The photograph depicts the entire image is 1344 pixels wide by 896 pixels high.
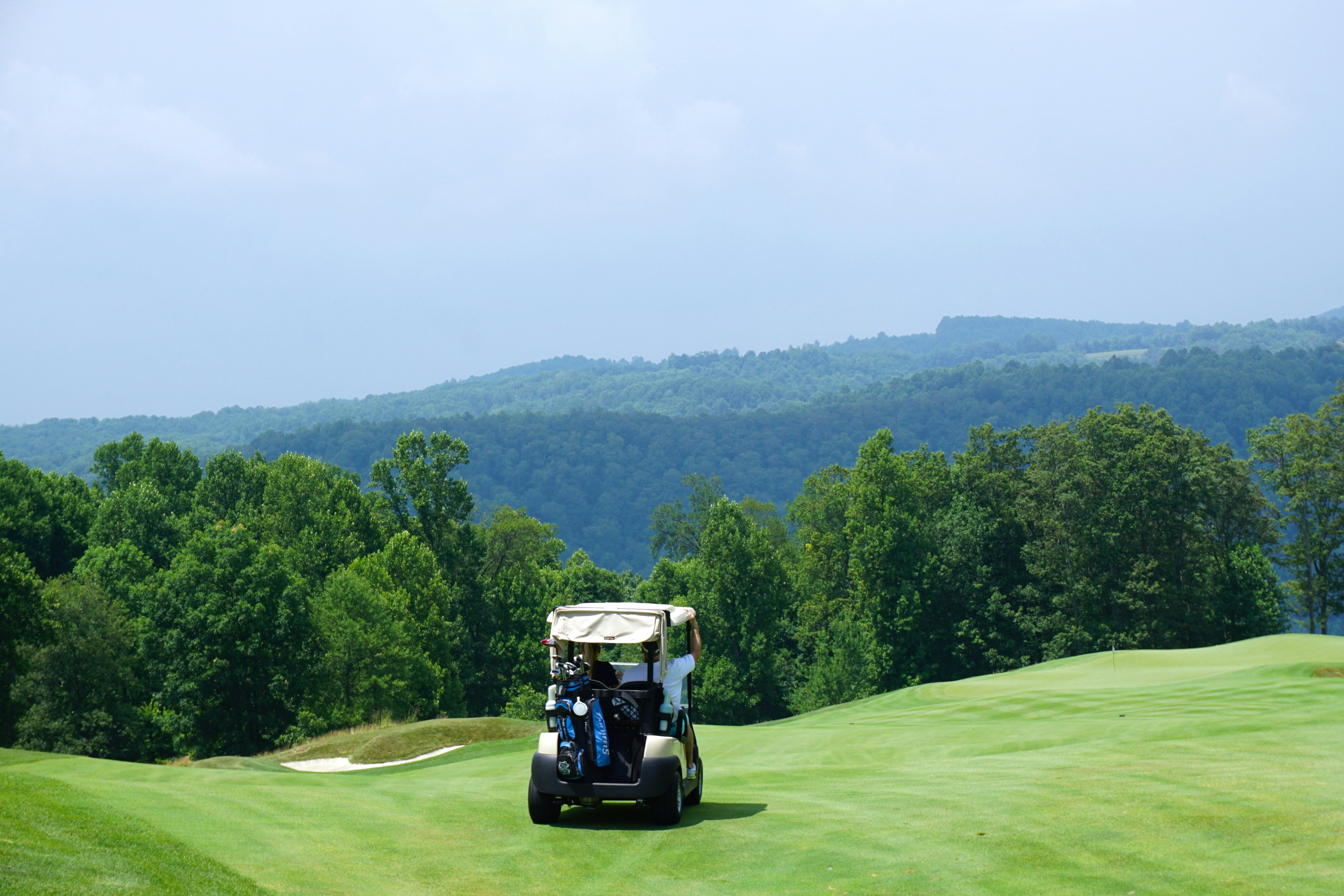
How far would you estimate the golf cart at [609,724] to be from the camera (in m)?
12.9

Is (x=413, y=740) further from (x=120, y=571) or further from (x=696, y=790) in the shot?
(x=120, y=571)

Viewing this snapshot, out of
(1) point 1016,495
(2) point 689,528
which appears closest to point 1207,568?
(1) point 1016,495

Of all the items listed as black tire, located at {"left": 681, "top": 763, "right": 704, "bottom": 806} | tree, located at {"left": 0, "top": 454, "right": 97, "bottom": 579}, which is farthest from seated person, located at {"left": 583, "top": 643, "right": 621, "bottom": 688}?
tree, located at {"left": 0, "top": 454, "right": 97, "bottom": 579}

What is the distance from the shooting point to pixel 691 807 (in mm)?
15031

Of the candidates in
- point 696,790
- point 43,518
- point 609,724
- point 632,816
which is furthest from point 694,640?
point 43,518

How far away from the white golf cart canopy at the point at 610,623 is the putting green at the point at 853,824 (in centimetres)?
235

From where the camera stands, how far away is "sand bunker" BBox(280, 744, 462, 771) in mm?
30500

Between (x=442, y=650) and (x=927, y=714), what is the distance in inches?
1409

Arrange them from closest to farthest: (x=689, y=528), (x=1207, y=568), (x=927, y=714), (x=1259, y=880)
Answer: (x=1259, y=880), (x=927, y=714), (x=1207, y=568), (x=689, y=528)

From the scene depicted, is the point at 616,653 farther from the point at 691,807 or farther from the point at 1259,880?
the point at 1259,880

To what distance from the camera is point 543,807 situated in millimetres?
13492

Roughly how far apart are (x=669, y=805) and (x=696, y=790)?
1.79 meters

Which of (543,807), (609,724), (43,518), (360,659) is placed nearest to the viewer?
(609,724)

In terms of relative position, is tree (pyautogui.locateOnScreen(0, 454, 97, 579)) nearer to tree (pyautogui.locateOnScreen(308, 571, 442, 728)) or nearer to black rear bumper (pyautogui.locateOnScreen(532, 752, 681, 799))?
tree (pyautogui.locateOnScreen(308, 571, 442, 728))
